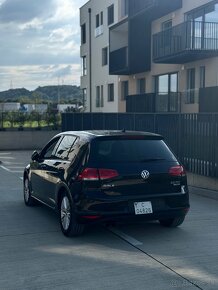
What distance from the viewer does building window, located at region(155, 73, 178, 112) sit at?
21906 millimetres

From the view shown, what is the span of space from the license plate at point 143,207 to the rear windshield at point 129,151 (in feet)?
2.07

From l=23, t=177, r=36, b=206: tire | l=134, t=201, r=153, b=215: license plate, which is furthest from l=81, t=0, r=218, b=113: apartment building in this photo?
l=134, t=201, r=153, b=215: license plate

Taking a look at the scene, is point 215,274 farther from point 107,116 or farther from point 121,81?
point 121,81

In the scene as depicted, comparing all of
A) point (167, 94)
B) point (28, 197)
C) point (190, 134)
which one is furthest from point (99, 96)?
point (28, 197)

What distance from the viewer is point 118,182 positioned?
6449 mm

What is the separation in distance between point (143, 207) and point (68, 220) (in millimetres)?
1147

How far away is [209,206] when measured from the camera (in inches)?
357

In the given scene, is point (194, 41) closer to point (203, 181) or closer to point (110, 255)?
point (203, 181)

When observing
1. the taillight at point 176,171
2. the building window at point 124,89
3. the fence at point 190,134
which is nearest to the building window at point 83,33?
the building window at point 124,89

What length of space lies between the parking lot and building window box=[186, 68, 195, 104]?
12.9 meters

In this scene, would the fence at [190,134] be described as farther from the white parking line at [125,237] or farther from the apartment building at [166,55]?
the apartment building at [166,55]

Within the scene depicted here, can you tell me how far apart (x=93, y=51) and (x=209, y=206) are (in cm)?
2819

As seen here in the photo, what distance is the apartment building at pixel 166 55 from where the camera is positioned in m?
19.4

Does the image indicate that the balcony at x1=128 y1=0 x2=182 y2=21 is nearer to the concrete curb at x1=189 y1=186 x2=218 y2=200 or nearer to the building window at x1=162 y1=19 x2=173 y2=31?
the building window at x1=162 y1=19 x2=173 y2=31
